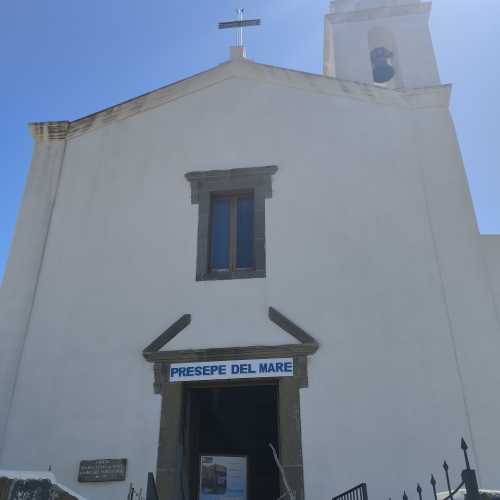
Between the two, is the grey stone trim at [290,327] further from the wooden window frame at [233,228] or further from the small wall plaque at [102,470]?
the small wall plaque at [102,470]

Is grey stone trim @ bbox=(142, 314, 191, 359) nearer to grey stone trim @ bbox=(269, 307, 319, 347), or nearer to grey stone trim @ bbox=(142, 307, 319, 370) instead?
grey stone trim @ bbox=(142, 307, 319, 370)

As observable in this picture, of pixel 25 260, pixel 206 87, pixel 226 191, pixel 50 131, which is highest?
pixel 206 87

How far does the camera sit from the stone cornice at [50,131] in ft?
34.8

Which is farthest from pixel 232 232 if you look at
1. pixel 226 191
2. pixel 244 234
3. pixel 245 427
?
pixel 245 427

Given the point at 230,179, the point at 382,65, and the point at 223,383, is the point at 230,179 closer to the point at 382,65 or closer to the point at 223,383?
the point at 223,383

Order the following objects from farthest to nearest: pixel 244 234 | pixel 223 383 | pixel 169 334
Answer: pixel 244 234 < pixel 169 334 < pixel 223 383

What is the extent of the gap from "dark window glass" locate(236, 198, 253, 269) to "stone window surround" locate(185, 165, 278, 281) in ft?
0.68

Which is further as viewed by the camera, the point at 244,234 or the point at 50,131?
the point at 50,131

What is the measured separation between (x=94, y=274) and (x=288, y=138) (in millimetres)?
3891

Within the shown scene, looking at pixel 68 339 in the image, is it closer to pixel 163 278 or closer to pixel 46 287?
pixel 46 287

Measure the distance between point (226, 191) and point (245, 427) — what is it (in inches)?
210

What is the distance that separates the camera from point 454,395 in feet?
24.3

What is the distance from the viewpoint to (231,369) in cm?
787

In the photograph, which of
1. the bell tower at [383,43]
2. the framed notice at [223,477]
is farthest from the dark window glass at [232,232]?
the bell tower at [383,43]
